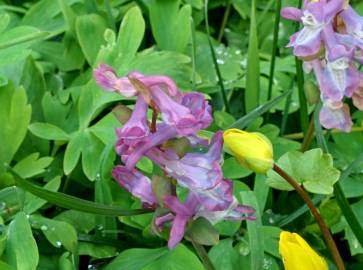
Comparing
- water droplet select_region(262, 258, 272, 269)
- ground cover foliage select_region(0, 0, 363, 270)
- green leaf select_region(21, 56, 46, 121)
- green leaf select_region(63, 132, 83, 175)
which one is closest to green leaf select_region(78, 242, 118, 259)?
ground cover foliage select_region(0, 0, 363, 270)

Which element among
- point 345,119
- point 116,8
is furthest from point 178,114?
point 116,8

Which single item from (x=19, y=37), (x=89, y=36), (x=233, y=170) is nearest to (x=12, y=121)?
(x=19, y=37)

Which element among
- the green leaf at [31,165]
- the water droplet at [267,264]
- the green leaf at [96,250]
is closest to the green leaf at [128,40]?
the green leaf at [31,165]

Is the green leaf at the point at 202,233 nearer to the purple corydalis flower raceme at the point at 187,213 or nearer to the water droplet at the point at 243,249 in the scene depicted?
the purple corydalis flower raceme at the point at 187,213

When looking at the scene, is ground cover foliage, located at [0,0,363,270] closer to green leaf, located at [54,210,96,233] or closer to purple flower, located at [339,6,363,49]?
green leaf, located at [54,210,96,233]

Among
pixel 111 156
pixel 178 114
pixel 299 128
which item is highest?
pixel 178 114

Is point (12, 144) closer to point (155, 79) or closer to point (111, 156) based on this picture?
point (111, 156)
